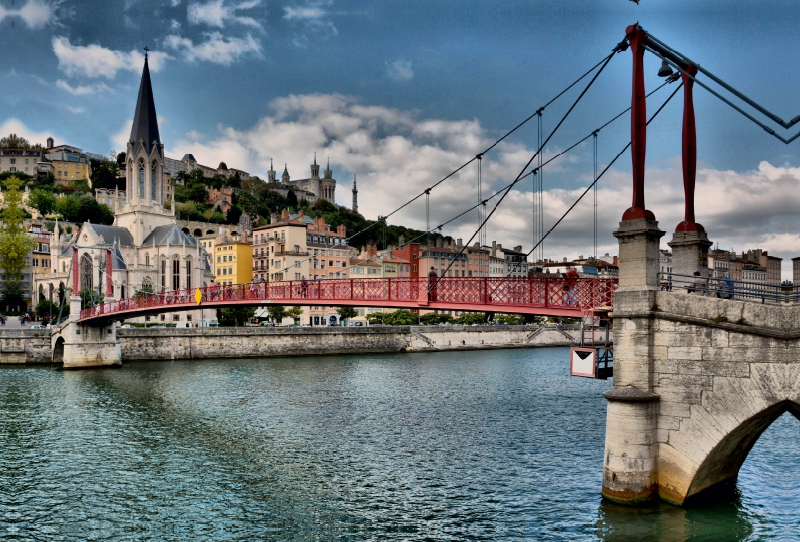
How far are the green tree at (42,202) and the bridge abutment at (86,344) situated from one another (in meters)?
81.9

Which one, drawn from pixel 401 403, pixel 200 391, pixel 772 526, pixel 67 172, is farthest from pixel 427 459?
pixel 67 172

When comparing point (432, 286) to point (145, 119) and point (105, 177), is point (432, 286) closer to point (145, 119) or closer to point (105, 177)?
point (145, 119)

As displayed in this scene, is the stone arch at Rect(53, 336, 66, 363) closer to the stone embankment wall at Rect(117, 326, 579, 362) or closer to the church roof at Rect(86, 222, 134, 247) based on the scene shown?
the stone embankment wall at Rect(117, 326, 579, 362)

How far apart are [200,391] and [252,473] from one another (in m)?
16.4

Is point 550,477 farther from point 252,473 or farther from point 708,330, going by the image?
point 252,473

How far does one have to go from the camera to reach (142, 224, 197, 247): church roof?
78.4 metres

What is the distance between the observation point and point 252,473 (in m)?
17.1

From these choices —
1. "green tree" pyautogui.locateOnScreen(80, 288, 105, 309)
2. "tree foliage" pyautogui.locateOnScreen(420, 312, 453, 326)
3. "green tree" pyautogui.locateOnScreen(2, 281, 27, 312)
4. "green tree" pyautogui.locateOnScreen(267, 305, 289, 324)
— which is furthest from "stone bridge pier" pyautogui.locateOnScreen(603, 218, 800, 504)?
"green tree" pyautogui.locateOnScreen(2, 281, 27, 312)

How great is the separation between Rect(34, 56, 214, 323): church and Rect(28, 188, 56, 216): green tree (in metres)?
35.6

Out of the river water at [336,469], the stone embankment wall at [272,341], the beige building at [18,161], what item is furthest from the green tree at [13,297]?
the beige building at [18,161]

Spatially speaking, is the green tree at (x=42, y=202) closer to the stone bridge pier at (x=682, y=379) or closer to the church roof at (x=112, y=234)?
the church roof at (x=112, y=234)

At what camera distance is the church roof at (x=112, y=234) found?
254ft

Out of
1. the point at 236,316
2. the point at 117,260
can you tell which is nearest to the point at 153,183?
the point at 117,260

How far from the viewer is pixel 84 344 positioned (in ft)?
144
